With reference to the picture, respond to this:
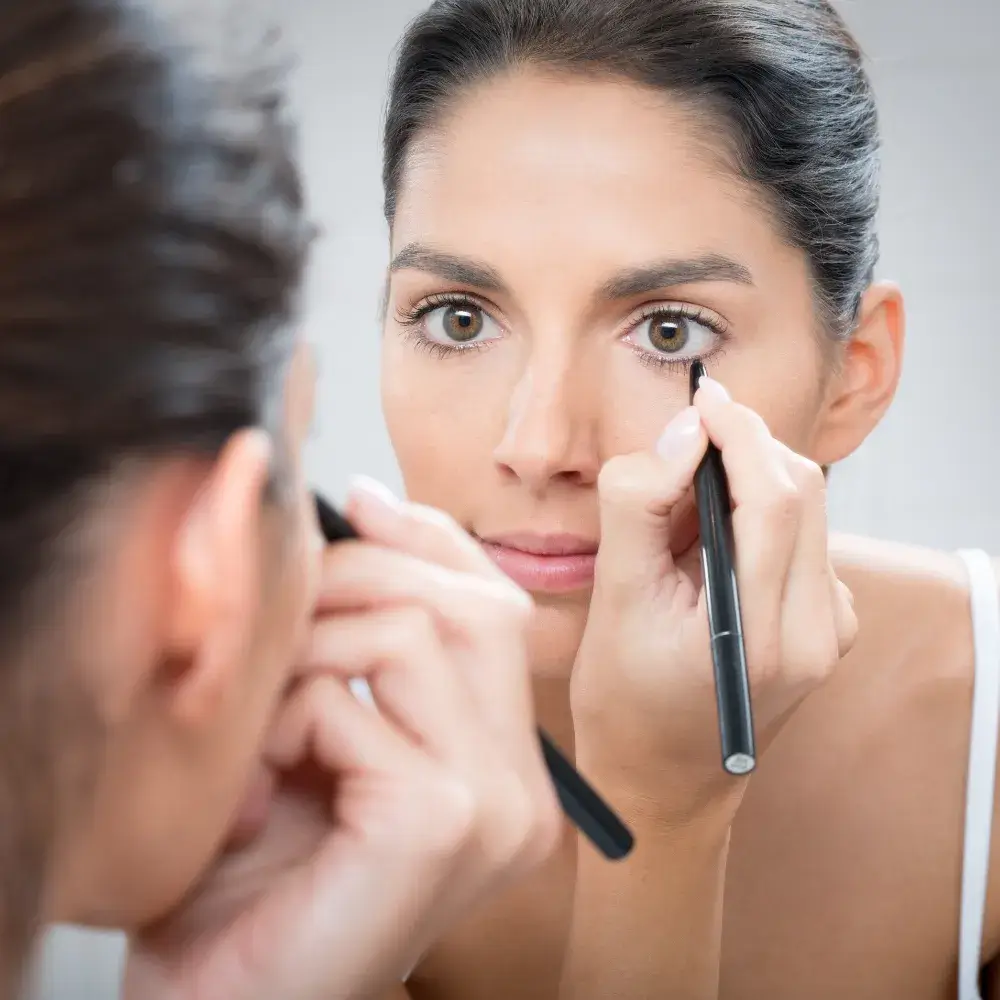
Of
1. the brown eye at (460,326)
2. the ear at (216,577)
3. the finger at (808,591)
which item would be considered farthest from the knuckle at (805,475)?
the ear at (216,577)

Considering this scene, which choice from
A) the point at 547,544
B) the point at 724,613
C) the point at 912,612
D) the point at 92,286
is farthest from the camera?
the point at 912,612

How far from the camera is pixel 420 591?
0.52m

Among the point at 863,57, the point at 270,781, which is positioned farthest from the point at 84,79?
the point at 863,57

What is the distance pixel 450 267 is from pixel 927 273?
2.80 feet

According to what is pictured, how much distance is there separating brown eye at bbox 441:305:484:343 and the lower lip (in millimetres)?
161

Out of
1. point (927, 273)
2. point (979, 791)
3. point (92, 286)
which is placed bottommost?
point (979, 791)

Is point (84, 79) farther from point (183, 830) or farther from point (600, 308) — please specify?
point (600, 308)

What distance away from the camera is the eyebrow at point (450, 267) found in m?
0.82

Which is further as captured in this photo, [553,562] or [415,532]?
[553,562]

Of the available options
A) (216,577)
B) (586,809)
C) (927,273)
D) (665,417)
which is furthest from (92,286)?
(927,273)

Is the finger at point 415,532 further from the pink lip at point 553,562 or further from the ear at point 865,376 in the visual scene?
the ear at point 865,376

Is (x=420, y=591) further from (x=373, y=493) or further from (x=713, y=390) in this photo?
(x=713, y=390)

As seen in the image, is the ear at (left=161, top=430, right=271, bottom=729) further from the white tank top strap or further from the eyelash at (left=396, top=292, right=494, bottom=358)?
the white tank top strap

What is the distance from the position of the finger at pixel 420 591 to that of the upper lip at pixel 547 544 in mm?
293
